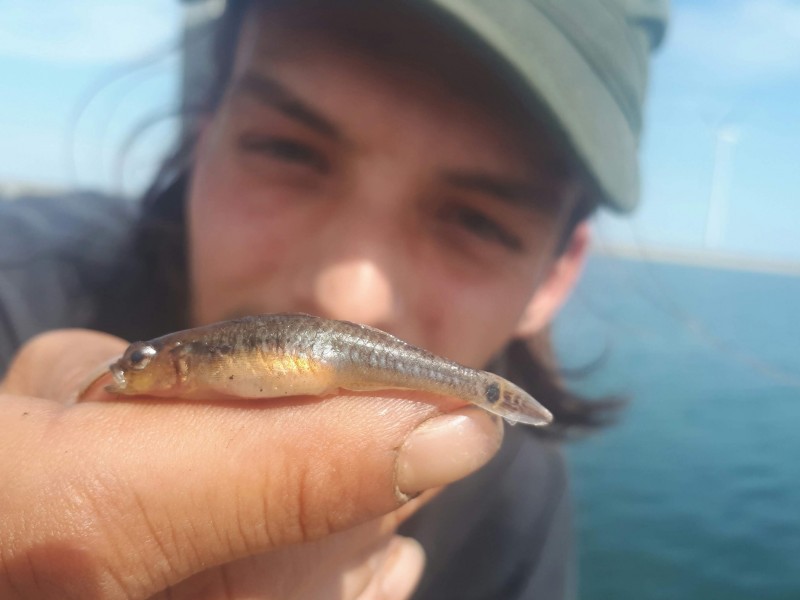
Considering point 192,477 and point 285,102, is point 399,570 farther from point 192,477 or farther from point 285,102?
point 285,102

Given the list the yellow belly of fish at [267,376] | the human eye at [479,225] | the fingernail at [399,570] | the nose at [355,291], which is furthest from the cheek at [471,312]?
the yellow belly of fish at [267,376]

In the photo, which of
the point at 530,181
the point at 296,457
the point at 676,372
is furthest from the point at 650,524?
the point at 676,372

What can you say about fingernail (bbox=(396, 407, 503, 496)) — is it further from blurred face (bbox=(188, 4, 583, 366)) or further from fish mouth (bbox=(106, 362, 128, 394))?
blurred face (bbox=(188, 4, 583, 366))

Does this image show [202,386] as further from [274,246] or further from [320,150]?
[320,150]

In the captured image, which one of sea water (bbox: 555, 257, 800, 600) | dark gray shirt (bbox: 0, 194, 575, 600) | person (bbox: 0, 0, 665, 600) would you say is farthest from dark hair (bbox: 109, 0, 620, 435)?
sea water (bbox: 555, 257, 800, 600)

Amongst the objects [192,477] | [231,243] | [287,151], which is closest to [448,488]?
[231,243]

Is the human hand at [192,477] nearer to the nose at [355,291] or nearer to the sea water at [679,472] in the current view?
the nose at [355,291]
